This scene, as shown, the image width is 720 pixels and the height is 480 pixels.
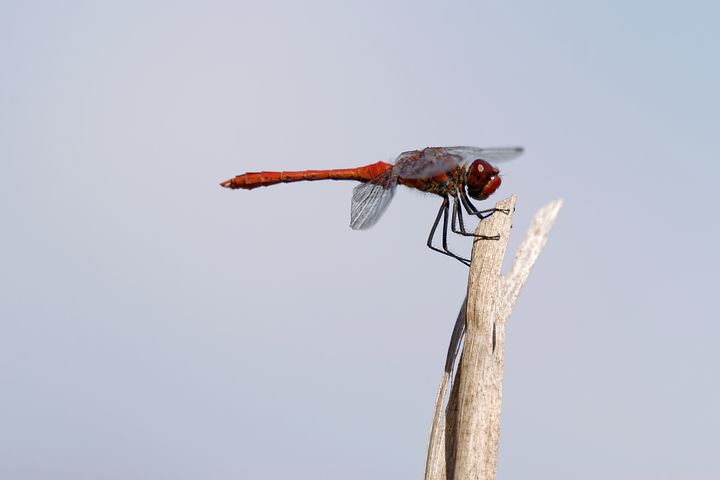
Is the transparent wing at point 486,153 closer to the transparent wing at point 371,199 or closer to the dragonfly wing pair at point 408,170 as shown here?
the dragonfly wing pair at point 408,170

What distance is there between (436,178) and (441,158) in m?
0.21

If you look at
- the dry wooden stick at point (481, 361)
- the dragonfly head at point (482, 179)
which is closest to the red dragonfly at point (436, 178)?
the dragonfly head at point (482, 179)

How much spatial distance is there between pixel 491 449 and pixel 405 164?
3110mm

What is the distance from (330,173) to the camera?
28.6 ft

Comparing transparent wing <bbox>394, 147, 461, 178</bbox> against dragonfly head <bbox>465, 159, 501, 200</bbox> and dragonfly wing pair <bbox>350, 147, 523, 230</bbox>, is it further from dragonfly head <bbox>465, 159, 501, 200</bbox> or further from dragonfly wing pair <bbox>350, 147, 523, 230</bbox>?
dragonfly head <bbox>465, 159, 501, 200</bbox>

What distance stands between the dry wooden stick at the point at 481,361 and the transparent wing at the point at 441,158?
111 cm

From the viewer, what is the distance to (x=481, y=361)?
642 cm

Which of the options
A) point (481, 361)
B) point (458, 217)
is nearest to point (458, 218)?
point (458, 217)

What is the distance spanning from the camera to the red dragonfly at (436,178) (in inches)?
300

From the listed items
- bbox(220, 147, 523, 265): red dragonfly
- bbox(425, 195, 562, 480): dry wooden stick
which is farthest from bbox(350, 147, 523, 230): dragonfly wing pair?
bbox(425, 195, 562, 480): dry wooden stick

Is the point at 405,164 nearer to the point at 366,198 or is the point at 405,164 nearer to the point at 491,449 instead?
the point at 366,198

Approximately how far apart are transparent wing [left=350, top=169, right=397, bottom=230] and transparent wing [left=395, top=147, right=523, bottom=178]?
0.17 meters

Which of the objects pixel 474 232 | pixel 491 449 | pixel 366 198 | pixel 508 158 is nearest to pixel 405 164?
pixel 366 198

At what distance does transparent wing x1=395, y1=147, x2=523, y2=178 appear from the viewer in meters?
7.86
